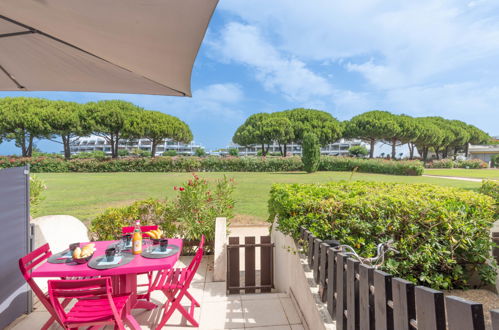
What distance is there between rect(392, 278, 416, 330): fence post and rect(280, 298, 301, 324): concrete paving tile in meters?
1.78

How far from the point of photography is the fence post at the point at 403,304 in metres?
1.23

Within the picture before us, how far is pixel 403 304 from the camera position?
1249 millimetres

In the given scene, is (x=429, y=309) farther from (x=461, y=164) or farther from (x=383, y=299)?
(x=461, y=164)

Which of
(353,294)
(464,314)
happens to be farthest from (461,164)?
(464,314)

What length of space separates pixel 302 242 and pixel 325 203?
0.53 metres

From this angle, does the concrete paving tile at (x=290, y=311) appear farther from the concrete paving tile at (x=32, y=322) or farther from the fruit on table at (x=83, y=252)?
the concrete paving tile at (x=32, y=322)

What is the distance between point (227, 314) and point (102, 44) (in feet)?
9.96

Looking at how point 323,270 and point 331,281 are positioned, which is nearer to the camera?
point 331,281

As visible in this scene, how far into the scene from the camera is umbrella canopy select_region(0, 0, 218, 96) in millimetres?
1648

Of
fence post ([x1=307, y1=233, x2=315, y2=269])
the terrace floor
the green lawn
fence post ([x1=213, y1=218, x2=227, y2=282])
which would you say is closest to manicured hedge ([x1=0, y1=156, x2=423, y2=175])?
the green lawn

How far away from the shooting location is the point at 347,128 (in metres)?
43.5

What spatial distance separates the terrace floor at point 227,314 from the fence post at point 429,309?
75.3 inches

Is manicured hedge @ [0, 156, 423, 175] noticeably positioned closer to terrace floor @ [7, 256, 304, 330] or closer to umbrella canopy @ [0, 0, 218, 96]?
terrace floor @ [7, 256, 304, 330]

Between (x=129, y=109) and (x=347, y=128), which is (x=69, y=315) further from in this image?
(x=347, y=128)
